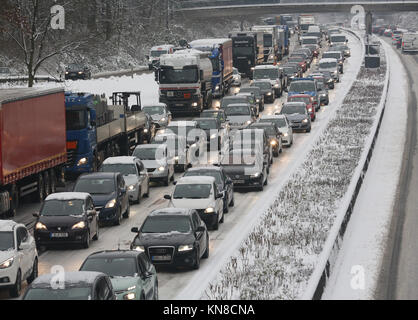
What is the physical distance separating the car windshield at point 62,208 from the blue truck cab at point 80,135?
1083 cm

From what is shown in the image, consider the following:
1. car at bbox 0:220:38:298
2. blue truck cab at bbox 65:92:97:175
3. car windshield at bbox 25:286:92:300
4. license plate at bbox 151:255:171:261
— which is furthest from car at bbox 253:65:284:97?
car windshield at bbox 25:286:92:300

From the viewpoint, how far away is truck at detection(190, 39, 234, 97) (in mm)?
68062

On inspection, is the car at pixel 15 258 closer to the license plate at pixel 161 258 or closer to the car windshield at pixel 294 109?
the license plate at pixel 161 258

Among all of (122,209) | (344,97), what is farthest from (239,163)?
(344,97)

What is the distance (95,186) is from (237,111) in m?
23.7

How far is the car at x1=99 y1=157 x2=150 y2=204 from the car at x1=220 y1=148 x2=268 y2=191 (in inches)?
119

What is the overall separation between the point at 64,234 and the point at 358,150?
20.2 meters

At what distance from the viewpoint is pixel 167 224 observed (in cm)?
2452

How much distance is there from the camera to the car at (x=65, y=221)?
1046 inches

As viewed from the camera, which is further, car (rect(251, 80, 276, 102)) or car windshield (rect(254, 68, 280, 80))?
car windshield (rect(254, 68, 280, 80))

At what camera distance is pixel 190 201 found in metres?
29.2

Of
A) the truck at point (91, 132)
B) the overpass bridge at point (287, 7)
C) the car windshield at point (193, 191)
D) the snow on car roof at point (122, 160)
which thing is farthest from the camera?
the overpass bridge at point (287, 7)

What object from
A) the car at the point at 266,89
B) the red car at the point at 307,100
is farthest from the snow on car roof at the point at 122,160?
the car at the point at 266,89

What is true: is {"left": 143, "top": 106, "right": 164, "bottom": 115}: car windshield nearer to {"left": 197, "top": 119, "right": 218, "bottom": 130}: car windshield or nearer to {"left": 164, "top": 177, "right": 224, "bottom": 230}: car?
{"left": 197, "top": 119, "right": 218, "bottom": 130}: car windshield
